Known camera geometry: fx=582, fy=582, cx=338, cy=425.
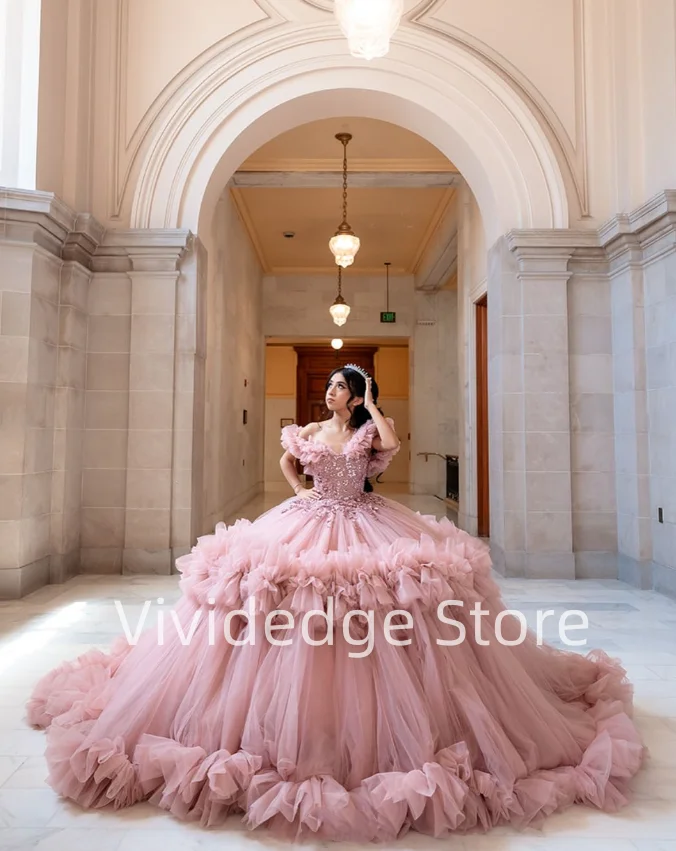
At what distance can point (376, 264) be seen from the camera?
12.0m

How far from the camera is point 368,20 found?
323 centimetres

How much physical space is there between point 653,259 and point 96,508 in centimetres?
520

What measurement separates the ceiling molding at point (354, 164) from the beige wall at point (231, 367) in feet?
2.19

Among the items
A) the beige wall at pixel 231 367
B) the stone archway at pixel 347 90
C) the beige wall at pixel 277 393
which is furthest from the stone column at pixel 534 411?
the beige wall at pixel 277 393

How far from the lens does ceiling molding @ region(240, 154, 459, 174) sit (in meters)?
7.66

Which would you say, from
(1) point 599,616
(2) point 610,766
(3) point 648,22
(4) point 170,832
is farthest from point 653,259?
(4) point 170,832

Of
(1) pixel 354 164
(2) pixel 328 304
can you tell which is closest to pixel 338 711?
(1) pixel 354 164

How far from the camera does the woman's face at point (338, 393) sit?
8.81 ft

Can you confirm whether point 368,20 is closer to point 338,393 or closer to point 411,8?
point 338,393

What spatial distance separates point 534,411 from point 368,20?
326cm

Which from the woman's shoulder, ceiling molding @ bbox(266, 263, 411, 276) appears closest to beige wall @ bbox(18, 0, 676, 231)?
the woman's shoulder

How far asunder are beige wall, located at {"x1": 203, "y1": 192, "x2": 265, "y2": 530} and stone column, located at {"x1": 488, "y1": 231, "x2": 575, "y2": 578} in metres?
3.11

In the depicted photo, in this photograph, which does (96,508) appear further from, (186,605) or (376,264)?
(376,264)

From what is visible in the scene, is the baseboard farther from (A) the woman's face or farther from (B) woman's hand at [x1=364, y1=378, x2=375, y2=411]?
(B) woman's hand at [x1=364, y1=378, x2=375, y2=411]
